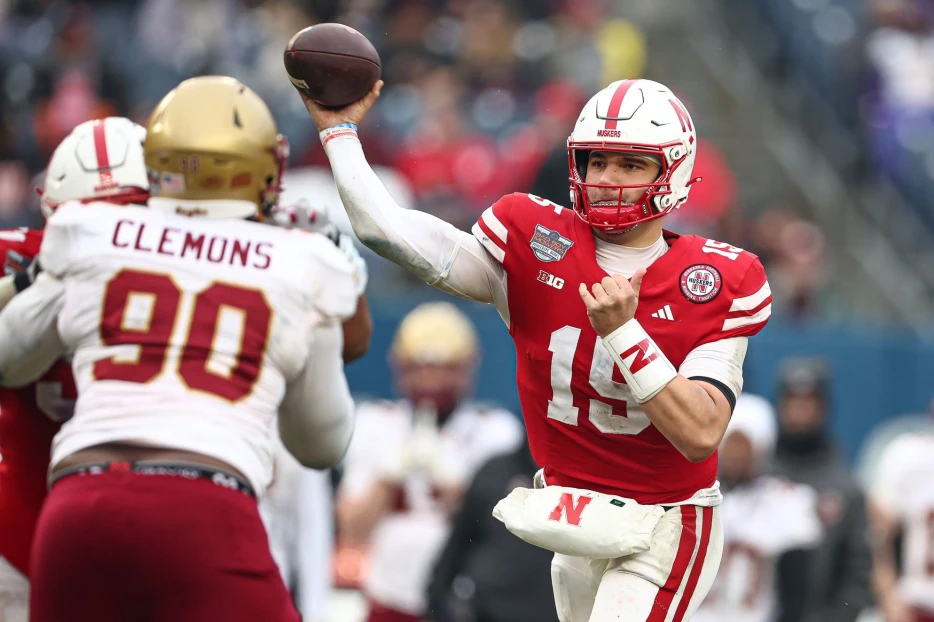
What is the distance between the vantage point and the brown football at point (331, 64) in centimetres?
438

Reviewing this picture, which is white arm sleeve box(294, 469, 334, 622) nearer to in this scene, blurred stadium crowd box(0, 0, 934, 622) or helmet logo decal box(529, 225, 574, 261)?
helmet logo decal box(529, 225, 574, 261)

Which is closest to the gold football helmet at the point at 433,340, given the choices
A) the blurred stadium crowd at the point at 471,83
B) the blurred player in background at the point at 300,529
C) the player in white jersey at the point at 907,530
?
the blurred player in background at the point at 300,529

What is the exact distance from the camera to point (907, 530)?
7.82 metres

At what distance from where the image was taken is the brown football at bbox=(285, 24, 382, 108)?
4.38 meters

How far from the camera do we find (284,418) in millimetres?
4352

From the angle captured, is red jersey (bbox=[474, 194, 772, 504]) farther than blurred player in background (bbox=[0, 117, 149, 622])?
No

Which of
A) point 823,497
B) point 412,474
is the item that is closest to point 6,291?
point 412,474

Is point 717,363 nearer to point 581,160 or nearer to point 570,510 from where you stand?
point 570,510

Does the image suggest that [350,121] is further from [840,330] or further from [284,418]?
[840,330]

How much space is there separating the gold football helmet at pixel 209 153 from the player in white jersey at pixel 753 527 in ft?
12.7

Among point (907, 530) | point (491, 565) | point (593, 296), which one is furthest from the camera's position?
point (907, 530)

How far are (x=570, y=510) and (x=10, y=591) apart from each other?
1.63 meters

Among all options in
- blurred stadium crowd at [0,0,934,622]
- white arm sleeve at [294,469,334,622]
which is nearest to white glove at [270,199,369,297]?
white arm sleeve at [294,469,334,622]

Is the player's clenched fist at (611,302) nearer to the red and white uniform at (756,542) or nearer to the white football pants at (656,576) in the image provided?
the white football pants at (656,576)
